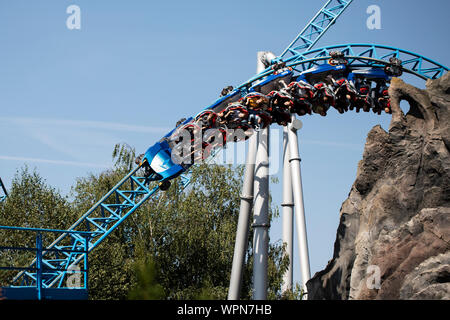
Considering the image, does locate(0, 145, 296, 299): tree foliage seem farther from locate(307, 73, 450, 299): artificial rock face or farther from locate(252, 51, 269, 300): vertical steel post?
locate(307, 73, 450, 299): artificial rock face

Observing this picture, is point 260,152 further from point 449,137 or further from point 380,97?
point 449,137

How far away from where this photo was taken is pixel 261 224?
10.7 metres

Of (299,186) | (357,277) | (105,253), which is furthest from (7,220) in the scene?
(357,277)

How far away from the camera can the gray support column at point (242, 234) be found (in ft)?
34.6

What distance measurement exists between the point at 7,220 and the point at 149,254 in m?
4.39

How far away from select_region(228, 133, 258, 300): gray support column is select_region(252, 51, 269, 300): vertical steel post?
0.14 m

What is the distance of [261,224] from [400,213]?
372cm

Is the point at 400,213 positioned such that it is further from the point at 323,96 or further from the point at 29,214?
the point at 29,214

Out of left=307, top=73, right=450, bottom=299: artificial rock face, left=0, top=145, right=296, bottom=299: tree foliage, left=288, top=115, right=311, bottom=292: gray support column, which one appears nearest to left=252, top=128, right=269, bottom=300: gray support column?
left=307, top=73, right=450, bottom=299: artificial rock face

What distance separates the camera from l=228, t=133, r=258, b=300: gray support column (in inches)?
415

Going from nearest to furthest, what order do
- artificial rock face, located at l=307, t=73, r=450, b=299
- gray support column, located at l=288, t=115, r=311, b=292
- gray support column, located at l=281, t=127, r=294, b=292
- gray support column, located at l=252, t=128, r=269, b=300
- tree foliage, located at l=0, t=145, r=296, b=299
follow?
artificial rock face, located at l=307, t=73, r=450, b=299 < gray support column, located at l=252, t=128, r=269, b=300 < gray support column, located at l=288, t=115, r=311, b=292 < gray support column, located at l=281, t=127, r=294, b=292 < tree foliage, located at l=0, t=145, r=296, b=299

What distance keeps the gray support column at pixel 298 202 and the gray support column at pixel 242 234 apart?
2148mm
